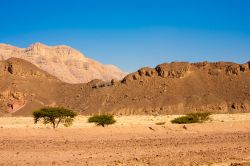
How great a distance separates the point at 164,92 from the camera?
390ft

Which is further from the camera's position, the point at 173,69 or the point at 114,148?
the point at 173,69

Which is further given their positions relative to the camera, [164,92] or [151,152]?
[164,92]

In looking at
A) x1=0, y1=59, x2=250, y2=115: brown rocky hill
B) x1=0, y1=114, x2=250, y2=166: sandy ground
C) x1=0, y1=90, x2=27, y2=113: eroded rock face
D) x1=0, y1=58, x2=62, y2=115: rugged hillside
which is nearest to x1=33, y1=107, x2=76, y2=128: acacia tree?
x1=0, y1=114, x2=250, y2=166: sandy ground

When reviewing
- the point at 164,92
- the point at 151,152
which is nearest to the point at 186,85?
the point at 164,92

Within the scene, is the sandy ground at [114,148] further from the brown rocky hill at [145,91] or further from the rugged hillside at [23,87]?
the rugged hillside at [23,87]

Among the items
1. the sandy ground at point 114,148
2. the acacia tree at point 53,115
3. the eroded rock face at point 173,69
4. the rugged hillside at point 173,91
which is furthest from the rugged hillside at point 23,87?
the sandy ground at point 114,148

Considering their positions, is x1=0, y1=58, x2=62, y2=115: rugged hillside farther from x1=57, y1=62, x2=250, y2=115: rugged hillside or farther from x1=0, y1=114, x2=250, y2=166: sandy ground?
x1=0, y1=114, x2=250, y2=166: sandy ground

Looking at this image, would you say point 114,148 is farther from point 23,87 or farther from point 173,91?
point 23,87

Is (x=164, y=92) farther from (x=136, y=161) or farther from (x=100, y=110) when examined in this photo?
(x=136, y=161)

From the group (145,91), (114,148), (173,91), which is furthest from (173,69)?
(114,148)

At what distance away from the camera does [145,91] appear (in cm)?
12206

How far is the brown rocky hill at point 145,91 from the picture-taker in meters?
112

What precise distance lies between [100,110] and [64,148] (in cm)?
9366

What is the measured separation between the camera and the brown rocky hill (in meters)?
112
